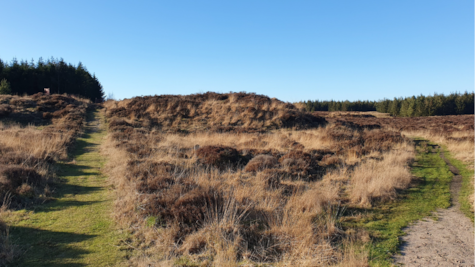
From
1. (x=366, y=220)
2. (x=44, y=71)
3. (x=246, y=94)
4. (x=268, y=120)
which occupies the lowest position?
(x=366, y=220)

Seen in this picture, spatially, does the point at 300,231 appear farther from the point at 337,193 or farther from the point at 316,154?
the point at 316,154

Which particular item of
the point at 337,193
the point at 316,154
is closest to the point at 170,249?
the point at 337,193

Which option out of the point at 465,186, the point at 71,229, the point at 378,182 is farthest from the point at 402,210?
the point at 71,229

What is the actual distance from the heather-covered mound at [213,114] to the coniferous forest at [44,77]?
840 inches

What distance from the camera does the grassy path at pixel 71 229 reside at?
3823mm

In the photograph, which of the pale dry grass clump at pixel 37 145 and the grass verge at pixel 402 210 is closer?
the grass verge at pixel 402 210

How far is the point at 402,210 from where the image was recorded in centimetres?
648

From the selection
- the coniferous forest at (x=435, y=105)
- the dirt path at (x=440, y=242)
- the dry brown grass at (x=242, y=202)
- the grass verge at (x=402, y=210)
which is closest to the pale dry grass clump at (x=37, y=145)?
the dry brown grass at (x=242, y=202)

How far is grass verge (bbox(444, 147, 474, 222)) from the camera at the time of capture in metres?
6.51

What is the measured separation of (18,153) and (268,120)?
15.4 m

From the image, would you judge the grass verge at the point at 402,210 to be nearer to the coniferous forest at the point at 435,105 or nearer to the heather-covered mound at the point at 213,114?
the heather-covered mound at the point at 213,114

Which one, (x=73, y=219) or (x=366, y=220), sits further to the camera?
(x=366, y=220)

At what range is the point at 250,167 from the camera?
902cm

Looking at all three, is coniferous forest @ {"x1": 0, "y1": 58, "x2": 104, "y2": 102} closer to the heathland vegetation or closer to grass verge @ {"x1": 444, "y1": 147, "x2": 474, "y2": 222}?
the heathland vegetation
